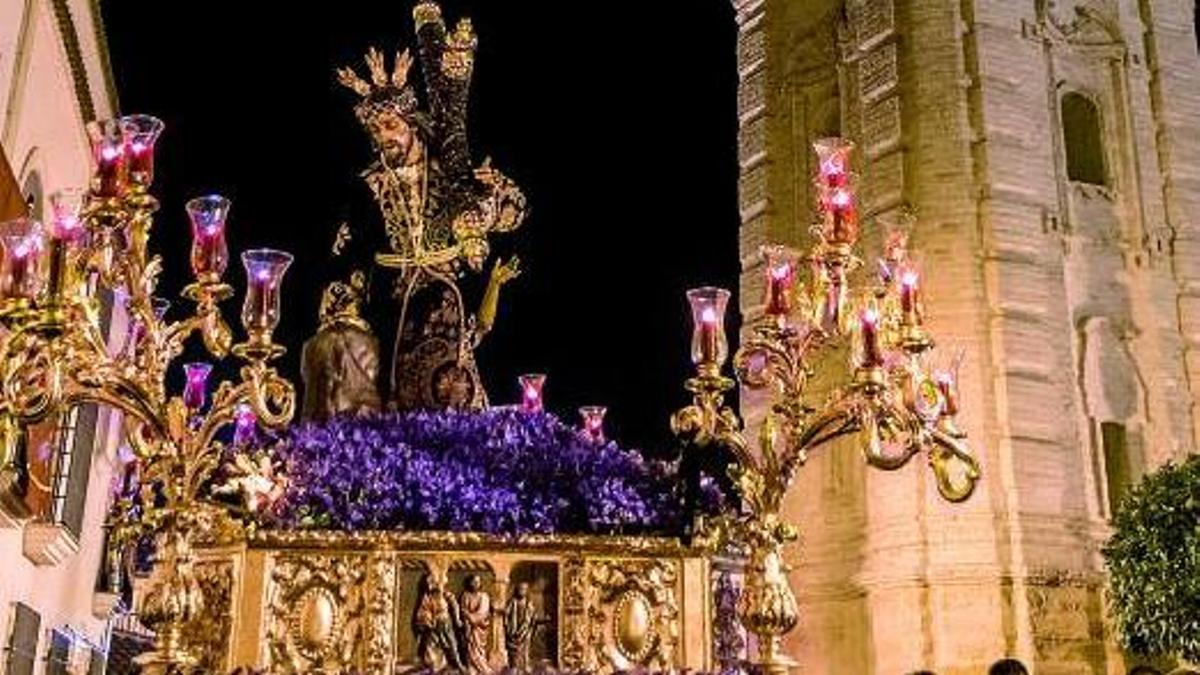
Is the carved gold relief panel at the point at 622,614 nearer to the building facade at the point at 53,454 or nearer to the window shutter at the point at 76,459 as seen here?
the building facade at the point at 53,454

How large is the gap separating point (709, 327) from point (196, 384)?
4.56 meters

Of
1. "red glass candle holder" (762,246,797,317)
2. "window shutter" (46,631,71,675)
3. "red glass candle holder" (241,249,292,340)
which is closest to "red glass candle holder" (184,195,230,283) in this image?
"red glass candle holder" (241,249,292,340)

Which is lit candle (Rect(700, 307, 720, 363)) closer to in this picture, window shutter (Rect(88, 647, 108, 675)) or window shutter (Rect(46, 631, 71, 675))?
window shutter (Rect(46, 631, 71, 675))

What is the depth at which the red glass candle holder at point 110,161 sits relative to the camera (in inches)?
275

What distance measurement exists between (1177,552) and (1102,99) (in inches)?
449

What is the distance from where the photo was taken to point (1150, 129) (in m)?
23.7

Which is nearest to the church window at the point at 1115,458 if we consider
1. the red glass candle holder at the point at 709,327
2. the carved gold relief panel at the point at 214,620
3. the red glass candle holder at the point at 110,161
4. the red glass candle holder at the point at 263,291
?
the red glass candle holder at the point at 709,327

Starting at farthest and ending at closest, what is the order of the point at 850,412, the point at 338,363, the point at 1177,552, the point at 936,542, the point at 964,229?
the point at 964,229 < the point at 936,542 < the point at 1177,552 < the point at 338,363 < the point at 850,412

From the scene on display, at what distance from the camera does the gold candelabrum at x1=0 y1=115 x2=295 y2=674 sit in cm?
653

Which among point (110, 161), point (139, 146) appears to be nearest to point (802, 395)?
point (139, 146)

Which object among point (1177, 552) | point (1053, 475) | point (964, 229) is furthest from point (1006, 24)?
point (1177, 552)

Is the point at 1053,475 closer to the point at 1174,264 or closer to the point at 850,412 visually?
the point at 1174,264

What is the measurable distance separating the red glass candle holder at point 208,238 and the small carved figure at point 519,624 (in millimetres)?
2463

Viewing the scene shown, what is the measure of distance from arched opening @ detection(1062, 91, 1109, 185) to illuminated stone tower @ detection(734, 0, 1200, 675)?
0.12 ft
